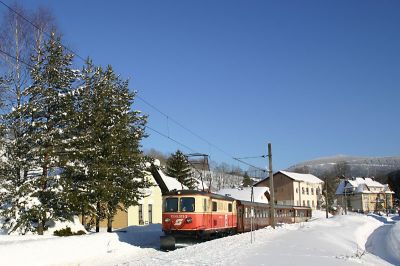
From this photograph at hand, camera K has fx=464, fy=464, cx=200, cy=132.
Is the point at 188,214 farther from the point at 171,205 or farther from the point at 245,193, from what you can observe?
the point at 245,193

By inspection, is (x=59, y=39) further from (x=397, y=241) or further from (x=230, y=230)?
(x=397, y=241)

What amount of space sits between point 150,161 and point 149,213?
13623 mm

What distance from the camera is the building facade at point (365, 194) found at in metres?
131

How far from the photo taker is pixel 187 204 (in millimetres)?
24797

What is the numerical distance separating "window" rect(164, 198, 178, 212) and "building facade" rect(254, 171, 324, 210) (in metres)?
75.2

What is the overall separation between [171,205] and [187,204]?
0.91 meters

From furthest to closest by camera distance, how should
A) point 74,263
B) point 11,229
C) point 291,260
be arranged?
1. point 11,229
2. point 74,263
3. point 291,260

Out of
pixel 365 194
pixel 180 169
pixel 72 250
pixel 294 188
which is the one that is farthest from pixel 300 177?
pixel 72 250

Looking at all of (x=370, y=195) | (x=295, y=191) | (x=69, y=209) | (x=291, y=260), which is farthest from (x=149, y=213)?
(x=370, y=195)

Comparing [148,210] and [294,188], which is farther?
[294,188]

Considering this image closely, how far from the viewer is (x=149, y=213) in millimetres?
43406

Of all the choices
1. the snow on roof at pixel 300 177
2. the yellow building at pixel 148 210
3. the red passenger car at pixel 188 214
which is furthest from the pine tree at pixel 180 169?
the snow on roof at pixel 300 177

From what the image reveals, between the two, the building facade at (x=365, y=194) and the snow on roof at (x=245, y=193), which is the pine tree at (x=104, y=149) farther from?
the building facade at (x=365, y=194)

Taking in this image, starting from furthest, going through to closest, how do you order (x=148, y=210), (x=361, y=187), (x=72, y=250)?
(x=361, y=187)
(x=148, y=210)
(x=72, y=250)
